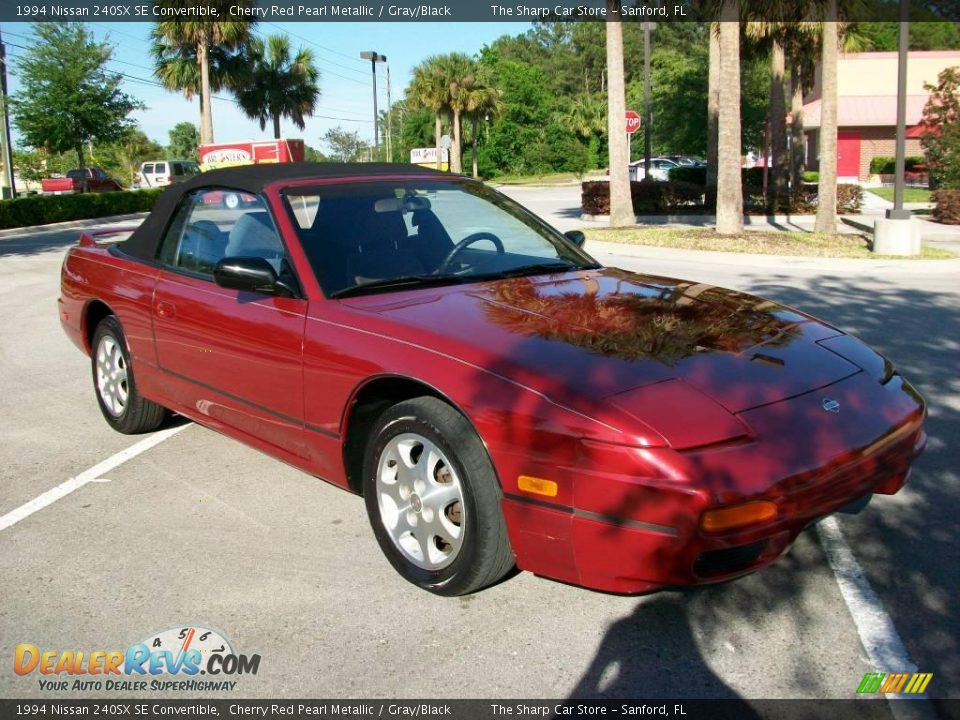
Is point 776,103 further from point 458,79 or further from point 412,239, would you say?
point 458,79

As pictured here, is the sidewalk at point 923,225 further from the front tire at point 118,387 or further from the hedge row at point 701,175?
the front tire at point 118,387

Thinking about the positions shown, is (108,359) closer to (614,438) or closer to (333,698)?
(333,698)

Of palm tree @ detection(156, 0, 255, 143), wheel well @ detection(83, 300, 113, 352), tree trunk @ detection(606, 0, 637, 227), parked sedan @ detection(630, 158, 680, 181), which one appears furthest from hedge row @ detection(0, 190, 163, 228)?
parked sedan @ detection(630, 158, 680, 181)

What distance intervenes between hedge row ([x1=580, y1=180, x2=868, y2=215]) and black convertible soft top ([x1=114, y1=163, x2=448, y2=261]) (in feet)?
70.7

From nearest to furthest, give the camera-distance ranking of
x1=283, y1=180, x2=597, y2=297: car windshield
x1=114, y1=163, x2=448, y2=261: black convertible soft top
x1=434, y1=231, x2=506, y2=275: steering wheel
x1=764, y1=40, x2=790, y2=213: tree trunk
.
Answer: x1=283, y1=180, x2=597, y2=297: car windshield, x1=434, y1=231, x2=506, y2=275: steering wheel, x1=114, y1=163, x2=448, y2=261: black convertible soft top, x1=764, y1=40, x2=790, y2=213: tree trunk

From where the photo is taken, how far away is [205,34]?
121 ft

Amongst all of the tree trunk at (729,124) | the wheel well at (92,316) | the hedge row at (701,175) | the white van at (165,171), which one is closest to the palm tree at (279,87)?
the white van at (165,171)

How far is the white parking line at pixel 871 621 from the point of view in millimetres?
2721

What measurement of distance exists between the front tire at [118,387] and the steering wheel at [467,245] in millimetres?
2143

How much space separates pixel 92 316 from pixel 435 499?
3.50 metres

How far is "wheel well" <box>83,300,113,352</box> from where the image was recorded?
18.5ft

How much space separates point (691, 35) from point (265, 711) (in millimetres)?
107663

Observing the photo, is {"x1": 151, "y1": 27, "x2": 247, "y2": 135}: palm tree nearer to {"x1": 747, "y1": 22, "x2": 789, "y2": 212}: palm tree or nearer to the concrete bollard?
{"x1": 747, "y1": 22, "x2": 789, "y2": 212}: palm tree

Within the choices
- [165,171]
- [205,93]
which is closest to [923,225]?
[205,93]
